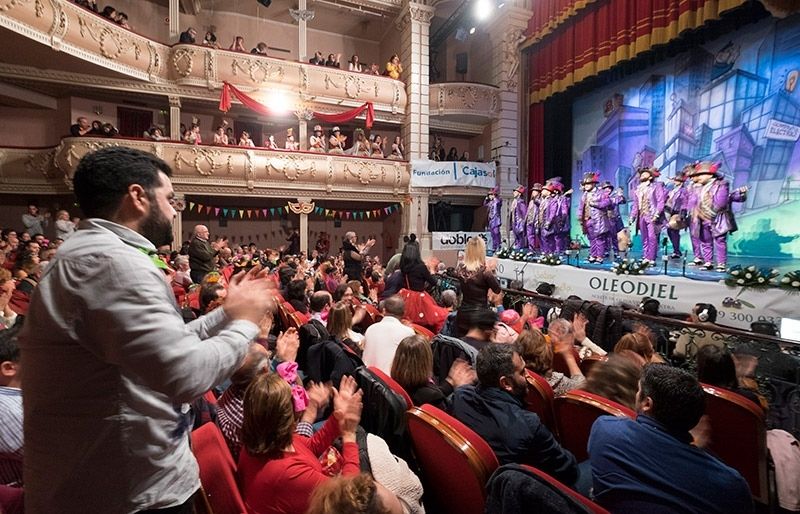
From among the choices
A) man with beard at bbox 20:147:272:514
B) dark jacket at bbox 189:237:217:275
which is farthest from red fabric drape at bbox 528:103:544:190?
man with beard at bbox 20:147:272:514

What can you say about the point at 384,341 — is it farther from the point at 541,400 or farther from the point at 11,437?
the point at 11,437

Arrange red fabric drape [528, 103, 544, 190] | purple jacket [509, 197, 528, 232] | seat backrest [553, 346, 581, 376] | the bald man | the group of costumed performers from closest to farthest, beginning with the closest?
seat backrest [553, 346, 581, 376] < the bald man < the group of costumed performers < purple jacket [509, 197, 528, 232] < red fabric drape [528, 103, 544, 190]

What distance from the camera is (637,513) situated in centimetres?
141

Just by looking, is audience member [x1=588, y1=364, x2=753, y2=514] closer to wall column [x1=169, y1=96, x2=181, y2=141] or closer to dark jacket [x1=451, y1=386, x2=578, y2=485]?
dark jacket [x1=451, y1=386, x2=578, y2=485]

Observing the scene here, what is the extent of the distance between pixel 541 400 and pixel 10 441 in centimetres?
231

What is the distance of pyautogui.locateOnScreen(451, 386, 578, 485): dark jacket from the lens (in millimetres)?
1748

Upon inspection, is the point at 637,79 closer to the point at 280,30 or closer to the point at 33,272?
the point at 280,30

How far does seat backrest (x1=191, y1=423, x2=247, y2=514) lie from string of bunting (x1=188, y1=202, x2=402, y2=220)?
40.9 feet

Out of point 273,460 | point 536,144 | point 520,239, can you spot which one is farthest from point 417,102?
point 273,460

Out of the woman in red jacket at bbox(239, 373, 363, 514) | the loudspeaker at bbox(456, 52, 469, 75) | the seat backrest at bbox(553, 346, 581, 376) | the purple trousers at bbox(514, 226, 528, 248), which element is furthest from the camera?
the loudspeaker at bbox(456, 52, 469, 75)

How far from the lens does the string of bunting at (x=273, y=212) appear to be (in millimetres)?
13695

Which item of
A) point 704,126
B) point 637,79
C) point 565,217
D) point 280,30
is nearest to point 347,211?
point 280,30

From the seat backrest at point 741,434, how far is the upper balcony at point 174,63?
454 inches

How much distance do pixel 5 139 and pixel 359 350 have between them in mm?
13888
